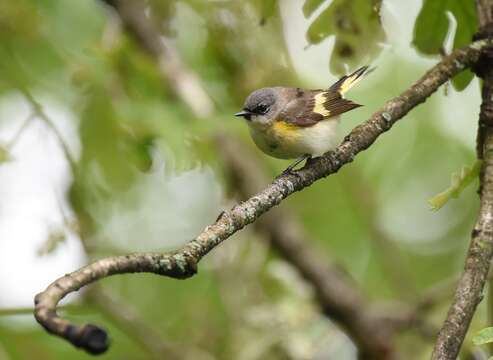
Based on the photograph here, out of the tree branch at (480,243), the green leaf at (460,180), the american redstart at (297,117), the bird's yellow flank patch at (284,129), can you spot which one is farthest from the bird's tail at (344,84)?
the green leaf at (460,180)

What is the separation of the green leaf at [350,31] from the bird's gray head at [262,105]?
3.07 ft

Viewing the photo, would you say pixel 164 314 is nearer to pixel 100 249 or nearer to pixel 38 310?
pixel 100 249

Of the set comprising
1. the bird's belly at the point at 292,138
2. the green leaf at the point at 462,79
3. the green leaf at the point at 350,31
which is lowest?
the green leaf at the point at 462,79

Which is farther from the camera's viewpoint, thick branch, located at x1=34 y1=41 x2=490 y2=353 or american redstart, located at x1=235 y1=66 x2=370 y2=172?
american redstart, located at x1=235 y1=66 x2=370 y2=172

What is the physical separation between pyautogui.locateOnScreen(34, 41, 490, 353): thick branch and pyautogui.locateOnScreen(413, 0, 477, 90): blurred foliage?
246 mm

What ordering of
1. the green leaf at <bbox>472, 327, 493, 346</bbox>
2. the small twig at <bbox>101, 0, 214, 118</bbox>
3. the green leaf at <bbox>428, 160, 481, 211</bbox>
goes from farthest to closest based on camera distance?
the small twig at <bbox>101, 0, 214, 118</bbox>, the green leaf at <bbox>428, 160, 481, 211</bbox>, the green leaf at <bbox>472, 327, 493, 346</bbox>

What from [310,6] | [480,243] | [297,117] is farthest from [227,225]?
[297,117]

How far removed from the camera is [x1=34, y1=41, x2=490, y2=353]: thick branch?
144cm

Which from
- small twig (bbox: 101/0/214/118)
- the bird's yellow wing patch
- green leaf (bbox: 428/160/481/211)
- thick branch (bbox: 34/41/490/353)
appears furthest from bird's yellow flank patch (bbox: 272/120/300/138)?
small twig (bbox: 101/0/214/118)

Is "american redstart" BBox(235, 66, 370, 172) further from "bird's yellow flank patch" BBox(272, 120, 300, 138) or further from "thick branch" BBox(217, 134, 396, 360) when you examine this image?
"thick branch" BBox(217, 134, 396, 360)

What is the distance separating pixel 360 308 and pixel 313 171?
3.12 metres

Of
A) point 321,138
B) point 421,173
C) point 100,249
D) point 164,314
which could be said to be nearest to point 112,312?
point 100,249

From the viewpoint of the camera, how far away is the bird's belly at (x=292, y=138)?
3811 millimetres

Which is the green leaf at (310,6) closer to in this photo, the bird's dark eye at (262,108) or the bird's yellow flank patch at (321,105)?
the bird's yellow flank patch at (321,105)
